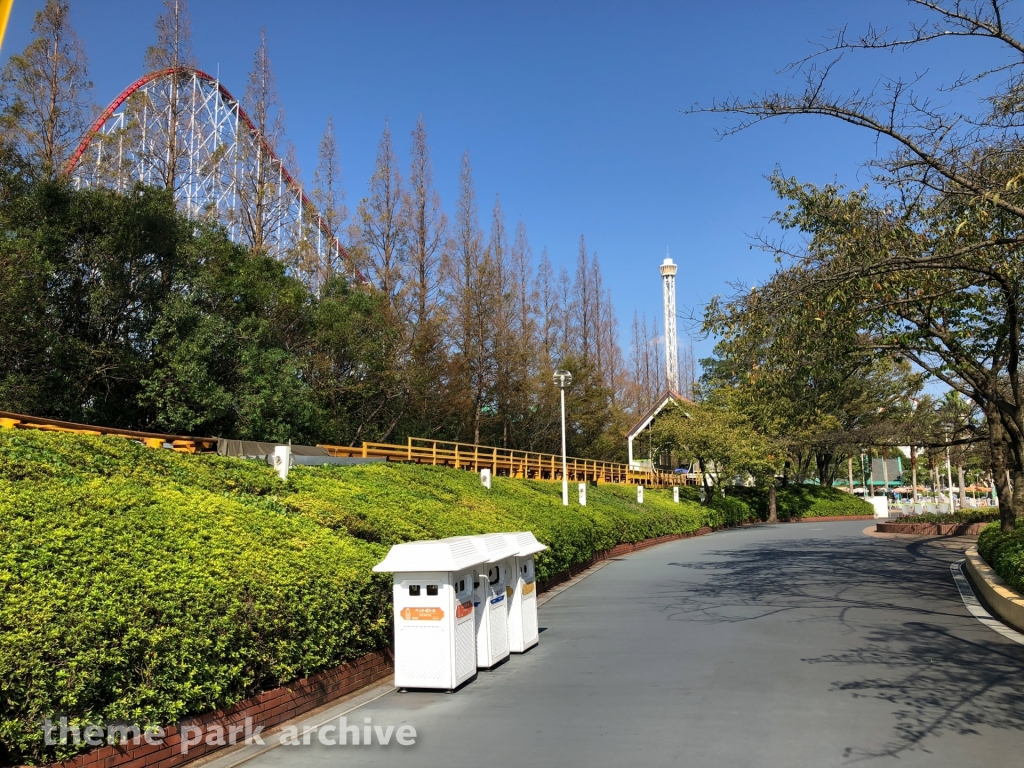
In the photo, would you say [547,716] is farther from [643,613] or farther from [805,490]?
[805,490]

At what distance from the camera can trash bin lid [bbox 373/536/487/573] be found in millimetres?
6957

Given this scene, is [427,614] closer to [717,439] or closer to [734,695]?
[734,695]

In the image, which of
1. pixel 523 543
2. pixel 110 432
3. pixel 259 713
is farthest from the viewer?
pixel 110 432

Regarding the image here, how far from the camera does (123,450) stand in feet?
33.6

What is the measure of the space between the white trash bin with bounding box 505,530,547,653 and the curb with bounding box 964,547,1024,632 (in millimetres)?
6057

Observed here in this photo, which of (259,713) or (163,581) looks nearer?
(163,581)

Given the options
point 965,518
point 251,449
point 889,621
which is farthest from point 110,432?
point 965,518

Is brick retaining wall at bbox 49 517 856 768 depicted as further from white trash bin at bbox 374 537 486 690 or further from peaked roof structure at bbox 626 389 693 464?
peaked roof structure at bbox 626 389 693 464

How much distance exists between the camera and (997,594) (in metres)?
10.9

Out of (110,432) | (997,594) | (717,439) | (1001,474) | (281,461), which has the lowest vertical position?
(997,594)

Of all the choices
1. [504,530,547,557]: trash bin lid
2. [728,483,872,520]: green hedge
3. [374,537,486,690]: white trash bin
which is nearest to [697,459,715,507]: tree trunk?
[728,483,872,520]: green hedge

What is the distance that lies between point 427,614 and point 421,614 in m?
0.06

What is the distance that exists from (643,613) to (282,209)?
959 inches

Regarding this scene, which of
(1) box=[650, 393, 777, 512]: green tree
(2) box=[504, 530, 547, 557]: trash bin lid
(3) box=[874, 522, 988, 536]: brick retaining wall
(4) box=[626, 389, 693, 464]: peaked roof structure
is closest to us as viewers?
(2) box=[504, 530, 547, 557]: trash bin lid
